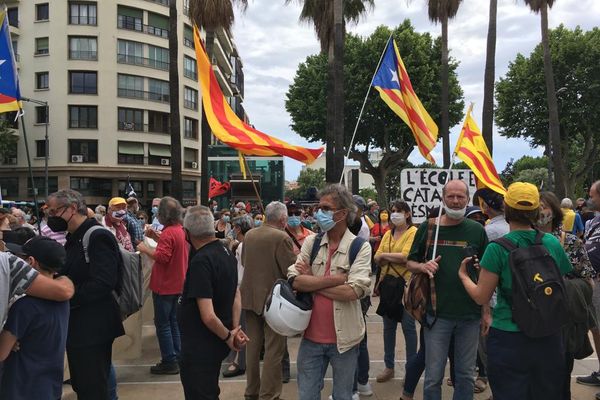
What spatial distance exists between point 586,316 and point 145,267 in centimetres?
503

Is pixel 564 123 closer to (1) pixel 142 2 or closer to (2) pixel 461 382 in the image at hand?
(2) pixel 461 382

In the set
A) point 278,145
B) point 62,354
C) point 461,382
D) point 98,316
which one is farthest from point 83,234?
point 278,145

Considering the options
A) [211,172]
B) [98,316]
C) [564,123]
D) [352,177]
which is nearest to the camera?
[98,316]

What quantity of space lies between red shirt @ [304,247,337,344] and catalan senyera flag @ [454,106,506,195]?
10.1 feet

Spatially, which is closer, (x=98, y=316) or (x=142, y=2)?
(x=98, y=316)

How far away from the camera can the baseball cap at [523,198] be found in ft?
9.70

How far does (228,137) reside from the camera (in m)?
7.02

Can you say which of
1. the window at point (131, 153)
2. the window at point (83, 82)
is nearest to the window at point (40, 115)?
the window at point (83, 82)

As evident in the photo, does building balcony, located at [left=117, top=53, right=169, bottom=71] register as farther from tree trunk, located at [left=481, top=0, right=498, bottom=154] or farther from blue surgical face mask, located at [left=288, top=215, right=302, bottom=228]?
A: blue surgical face mask, located at [left=288, top=215, right=302, bottom=228]

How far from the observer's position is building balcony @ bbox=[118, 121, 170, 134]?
4084 cm

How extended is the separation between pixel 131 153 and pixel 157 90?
5.71 m

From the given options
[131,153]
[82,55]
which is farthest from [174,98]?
[82,55]

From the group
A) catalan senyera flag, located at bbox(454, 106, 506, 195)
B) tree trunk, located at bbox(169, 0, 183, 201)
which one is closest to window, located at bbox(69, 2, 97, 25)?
tree trunk, located at bbox(169, 0, 183, 201)

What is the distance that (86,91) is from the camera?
132 ft
